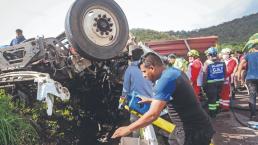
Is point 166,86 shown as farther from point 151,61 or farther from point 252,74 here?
point 252,74

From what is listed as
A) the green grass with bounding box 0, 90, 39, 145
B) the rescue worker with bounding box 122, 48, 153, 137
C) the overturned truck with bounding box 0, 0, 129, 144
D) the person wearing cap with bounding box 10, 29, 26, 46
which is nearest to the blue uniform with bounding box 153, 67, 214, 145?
the green grass with bounding box 0, 90, 39, 145

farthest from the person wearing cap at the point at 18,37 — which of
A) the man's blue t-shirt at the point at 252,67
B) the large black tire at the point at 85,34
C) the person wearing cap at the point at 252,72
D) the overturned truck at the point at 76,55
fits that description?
the man's blue t-shirt at the point at 252,67

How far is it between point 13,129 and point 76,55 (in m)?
1.77

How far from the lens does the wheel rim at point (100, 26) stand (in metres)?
5.49

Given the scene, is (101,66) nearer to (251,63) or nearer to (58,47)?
(58,47)

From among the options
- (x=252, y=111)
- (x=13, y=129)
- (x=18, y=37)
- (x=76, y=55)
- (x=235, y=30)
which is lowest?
(x=252, y=111)

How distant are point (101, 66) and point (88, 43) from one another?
72cm

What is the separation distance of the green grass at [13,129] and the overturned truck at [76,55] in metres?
0.61

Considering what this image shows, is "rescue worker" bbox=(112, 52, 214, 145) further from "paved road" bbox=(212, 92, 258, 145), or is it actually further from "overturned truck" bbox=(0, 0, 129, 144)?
"paved road" bbox=(212, 92, 258, 145)

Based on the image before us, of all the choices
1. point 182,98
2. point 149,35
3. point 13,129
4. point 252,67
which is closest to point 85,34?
point 13,129

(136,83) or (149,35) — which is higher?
(149,35)

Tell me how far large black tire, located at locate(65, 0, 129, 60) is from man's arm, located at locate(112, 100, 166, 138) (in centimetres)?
244

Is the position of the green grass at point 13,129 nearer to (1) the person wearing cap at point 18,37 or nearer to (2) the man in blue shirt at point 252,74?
(1) the person wearing cap at point 18,37

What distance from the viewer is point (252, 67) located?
24.0 feet
